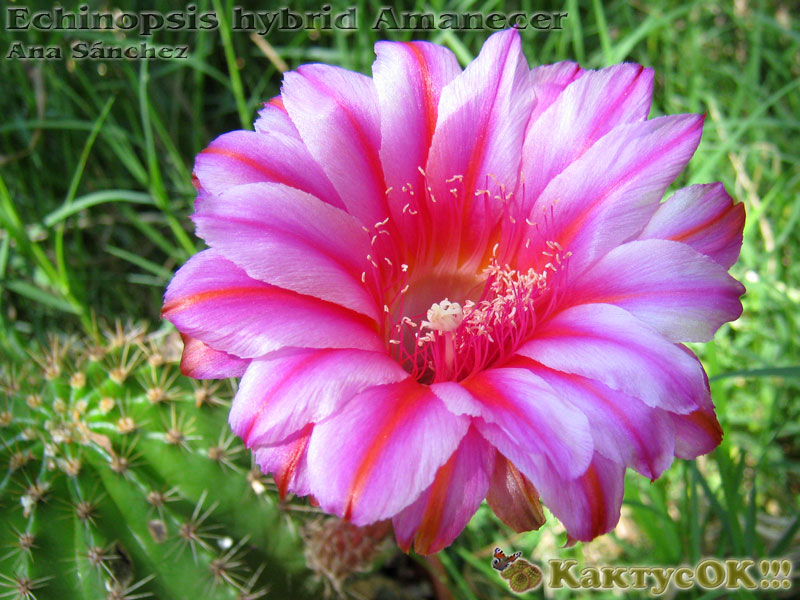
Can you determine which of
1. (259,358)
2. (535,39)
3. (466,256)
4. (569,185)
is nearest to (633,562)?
(466,256)

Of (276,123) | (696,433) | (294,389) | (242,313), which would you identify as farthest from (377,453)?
(276,123)

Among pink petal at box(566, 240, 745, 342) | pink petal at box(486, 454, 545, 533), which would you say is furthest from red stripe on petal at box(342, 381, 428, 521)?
pink petal at box(566, 240, 745, 342)

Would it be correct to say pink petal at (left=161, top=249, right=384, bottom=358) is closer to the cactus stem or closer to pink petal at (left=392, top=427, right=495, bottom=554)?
pink petal at (left=392, top=427, right=495, bottom=554)

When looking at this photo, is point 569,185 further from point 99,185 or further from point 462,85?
point 99,185

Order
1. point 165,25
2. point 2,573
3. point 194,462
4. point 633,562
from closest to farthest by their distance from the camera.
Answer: point 2,573 < point 194,462 < point 633,562 < point 165,25

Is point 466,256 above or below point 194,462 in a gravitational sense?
above

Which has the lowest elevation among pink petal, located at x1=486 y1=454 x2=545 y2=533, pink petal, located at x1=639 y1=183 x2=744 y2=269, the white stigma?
pink petal, located at x1=486 y1=454 x2=545 y2=533
